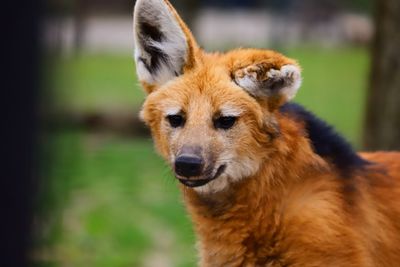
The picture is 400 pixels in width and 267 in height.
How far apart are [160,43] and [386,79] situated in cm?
322

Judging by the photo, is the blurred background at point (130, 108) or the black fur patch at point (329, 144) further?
the black fur patch at point (329, 144)

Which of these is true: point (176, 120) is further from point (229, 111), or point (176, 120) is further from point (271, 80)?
point (271, 80)

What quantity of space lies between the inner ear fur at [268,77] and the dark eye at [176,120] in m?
0.29

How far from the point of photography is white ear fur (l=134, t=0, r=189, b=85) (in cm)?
341

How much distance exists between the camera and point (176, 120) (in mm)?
3336

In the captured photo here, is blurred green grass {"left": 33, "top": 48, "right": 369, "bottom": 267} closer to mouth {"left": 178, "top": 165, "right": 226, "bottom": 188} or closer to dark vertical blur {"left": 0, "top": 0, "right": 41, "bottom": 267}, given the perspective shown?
dark vertical blur {"left": 0, "top": 0, "right": 41, "bottom": 267}

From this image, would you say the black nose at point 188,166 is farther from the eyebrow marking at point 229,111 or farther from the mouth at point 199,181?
the eyebrow marking at point 229,111

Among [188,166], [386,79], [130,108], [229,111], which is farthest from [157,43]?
[130,108]

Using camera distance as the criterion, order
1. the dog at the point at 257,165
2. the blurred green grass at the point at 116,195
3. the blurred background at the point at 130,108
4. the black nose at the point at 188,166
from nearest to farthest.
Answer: the blurred background at the point at 130,108 < the black nose at the point at 188,166 < the dog at the point at 257,165 < the blurred green grass at the point at 116,195

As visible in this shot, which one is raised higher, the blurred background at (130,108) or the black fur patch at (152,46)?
the black fur patch at (152,46)

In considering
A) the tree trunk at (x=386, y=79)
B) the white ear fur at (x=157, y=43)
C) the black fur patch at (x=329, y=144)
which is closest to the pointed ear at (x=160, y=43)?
the white ear fur at (x=157, y=43)

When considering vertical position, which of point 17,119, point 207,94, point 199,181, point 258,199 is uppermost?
point 17,119

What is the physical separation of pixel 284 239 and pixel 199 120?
2.00ft

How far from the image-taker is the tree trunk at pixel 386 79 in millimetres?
6211
